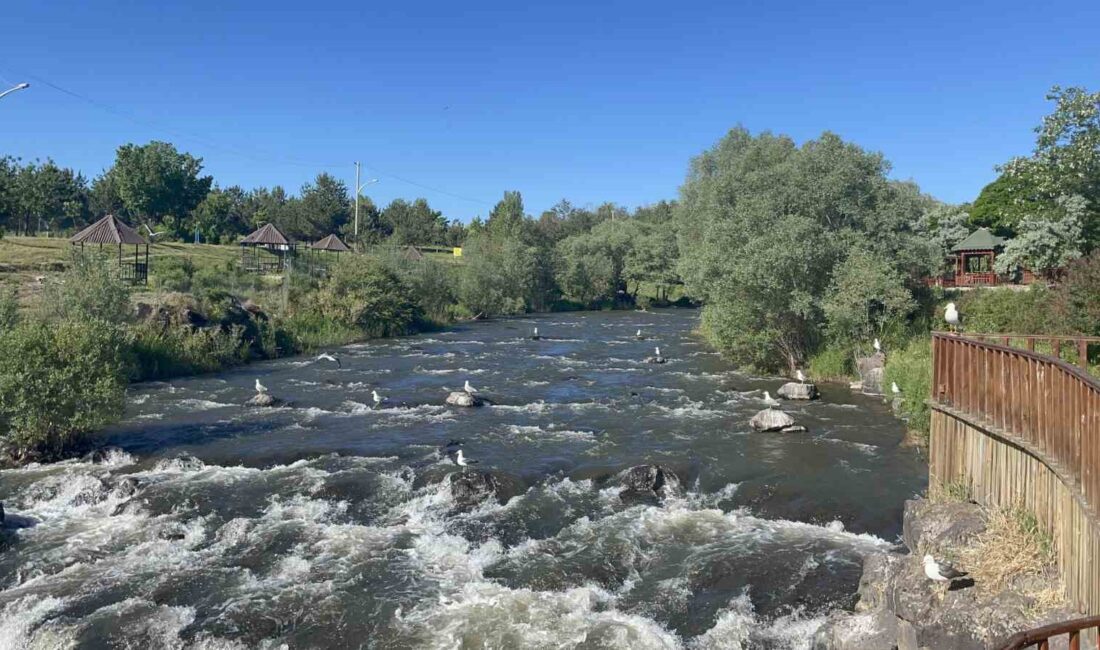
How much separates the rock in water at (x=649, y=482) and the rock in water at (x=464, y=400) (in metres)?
9.81

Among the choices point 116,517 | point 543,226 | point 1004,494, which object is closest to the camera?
point 1004,494

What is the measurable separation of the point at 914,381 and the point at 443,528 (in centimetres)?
1311

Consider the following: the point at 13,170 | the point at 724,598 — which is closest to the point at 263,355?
the point at 724,598

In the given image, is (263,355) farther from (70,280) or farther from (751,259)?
(751,259)

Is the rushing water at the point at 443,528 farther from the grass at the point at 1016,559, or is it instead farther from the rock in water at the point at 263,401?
the grass at the point at 1016,559

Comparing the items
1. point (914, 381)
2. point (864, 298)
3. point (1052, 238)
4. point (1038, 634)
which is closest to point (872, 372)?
point (864, 298)

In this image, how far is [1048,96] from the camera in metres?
28.9

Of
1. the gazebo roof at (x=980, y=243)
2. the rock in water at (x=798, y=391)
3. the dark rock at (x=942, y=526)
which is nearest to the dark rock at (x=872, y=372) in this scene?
the rock in water at (x=798, y=391)

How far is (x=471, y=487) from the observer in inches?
663

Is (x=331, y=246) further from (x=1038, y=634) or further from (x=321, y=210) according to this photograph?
(x=1038, y=634)

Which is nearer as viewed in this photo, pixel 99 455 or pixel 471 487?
pixel 471 487

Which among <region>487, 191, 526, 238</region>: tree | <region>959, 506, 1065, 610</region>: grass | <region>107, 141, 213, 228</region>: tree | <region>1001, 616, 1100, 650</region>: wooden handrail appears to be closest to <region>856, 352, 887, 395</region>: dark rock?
<region>959, 506, 1065, 610</region>: grass

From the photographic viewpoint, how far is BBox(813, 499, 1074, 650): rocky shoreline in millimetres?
8773

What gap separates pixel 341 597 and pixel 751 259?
23104 millimetres
